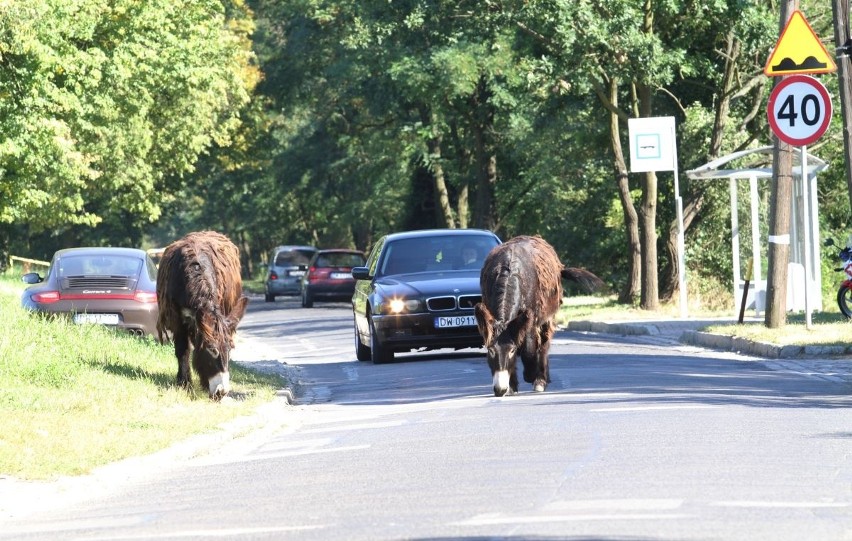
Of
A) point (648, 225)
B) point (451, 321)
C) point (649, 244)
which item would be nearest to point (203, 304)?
point (451, 321)

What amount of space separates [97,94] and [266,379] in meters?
27.8

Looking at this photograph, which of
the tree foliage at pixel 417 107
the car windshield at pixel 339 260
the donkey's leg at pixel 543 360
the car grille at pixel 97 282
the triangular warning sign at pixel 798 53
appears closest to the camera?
the donkey's leg at pixel 543 360

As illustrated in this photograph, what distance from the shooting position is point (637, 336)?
26.0 meters

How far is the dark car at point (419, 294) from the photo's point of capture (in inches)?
798

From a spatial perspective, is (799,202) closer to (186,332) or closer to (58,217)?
(186,332)

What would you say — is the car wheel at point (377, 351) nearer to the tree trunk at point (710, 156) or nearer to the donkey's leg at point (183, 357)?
the donkey's leg at point (183, 357)

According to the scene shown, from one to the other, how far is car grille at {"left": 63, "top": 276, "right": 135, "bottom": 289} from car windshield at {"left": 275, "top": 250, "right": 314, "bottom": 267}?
110 feet

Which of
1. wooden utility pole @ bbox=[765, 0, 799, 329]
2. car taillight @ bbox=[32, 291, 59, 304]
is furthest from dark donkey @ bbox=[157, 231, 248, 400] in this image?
wooden utility pole @ bbox=[765, 0, 799, 329]

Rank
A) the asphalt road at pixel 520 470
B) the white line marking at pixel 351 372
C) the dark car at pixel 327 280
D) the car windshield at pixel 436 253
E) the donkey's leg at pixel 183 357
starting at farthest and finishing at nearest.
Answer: the dark car at pixel 327 280, the car windshield at pixel 436 253, the white line marking at pixel 351 372, the donkey's leg at pixel 183 357, the asphalt road at pixel 520 470

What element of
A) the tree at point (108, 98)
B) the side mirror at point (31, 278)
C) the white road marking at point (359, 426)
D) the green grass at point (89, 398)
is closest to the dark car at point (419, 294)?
the green grass at point (89, 398)

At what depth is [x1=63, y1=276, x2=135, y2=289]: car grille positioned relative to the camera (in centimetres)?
2267

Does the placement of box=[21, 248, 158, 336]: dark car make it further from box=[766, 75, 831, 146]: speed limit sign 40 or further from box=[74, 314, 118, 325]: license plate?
box=[766, 75, 831, 146]: speed limit sign 40

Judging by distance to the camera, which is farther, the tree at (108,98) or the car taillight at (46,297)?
the tree at (108,98)

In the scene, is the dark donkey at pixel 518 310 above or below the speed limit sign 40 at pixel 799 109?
below
